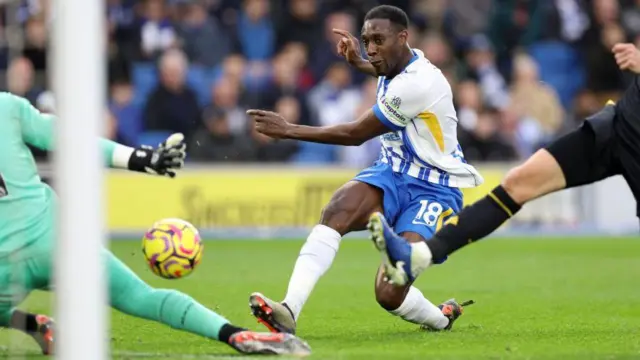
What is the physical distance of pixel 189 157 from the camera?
18.8m

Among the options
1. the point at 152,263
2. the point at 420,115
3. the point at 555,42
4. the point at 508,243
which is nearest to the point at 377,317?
the point at 420,115

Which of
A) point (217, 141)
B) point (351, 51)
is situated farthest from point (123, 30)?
point (351, 51)

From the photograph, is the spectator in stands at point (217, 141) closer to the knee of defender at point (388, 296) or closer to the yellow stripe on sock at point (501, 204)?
the knee of defender at point (388, 296)

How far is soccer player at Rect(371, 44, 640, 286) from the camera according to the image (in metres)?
6.55

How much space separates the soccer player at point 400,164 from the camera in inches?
298

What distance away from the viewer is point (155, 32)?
19.4 m

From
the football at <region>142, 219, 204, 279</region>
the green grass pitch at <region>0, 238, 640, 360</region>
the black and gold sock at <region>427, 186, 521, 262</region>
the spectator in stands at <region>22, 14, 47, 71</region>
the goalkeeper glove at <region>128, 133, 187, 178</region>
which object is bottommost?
the green grass pitch at <region>0, 238, 640, 360</region>

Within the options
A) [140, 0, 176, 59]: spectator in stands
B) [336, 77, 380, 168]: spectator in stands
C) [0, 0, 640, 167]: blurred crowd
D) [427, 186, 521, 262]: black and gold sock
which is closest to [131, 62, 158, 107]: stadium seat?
[0, 0, 640, 167]: blurred crowd

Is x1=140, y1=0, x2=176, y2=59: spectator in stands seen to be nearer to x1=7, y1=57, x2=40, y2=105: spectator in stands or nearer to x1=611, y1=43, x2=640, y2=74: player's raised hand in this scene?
x1=7, y1=57, x2=40, y2=105: spectator in stands

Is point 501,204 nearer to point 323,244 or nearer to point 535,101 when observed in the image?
point 323,244

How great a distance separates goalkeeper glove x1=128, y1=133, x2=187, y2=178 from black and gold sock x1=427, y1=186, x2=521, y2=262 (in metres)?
1.51

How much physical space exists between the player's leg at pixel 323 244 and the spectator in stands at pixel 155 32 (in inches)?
471

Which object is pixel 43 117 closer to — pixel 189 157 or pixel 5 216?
pixel 5 216

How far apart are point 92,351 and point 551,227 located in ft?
50.2
